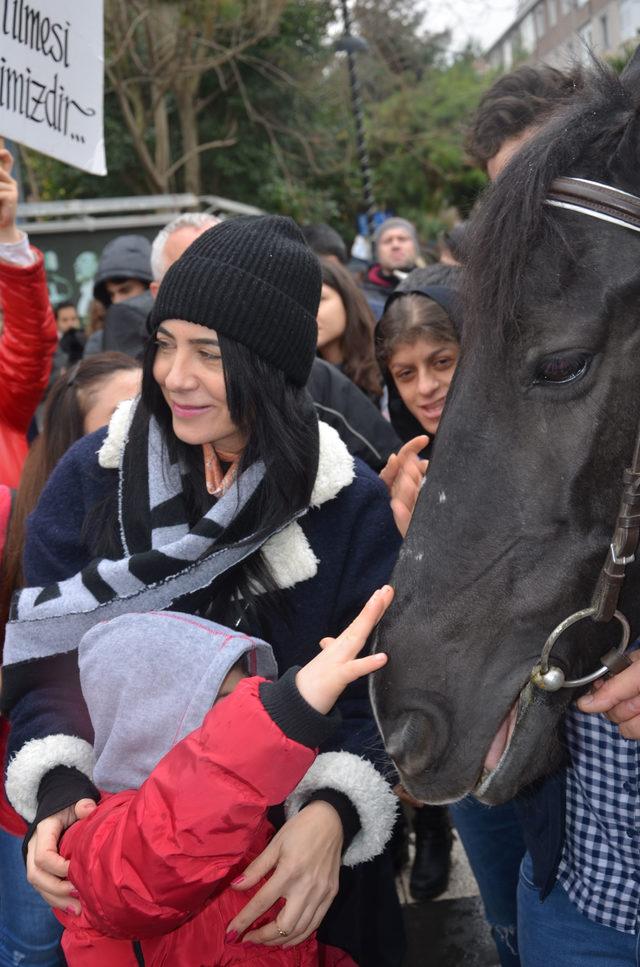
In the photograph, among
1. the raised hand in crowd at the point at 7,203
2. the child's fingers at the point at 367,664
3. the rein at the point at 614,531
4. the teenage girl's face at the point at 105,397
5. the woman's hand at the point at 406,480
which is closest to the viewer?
the rein at the point at 614,531

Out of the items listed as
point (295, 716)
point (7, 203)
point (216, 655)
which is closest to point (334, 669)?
point (295, 716)

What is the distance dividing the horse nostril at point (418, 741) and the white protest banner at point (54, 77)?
8.77ft

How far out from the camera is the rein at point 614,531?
133 cm

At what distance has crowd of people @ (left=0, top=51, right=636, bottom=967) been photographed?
1.57m

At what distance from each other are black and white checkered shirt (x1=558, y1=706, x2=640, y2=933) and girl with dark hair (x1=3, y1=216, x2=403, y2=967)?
1.48ft

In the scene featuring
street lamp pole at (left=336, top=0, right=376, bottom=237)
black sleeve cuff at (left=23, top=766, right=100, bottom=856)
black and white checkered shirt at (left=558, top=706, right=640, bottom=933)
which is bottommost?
black sleeve cuff at (left=23, top=766, right=100, bottom=856)

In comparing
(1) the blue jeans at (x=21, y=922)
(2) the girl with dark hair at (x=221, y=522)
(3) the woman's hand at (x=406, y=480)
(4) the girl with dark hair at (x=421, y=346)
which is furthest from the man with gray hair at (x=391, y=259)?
(1) the blue jeans at (x=21, y=922)

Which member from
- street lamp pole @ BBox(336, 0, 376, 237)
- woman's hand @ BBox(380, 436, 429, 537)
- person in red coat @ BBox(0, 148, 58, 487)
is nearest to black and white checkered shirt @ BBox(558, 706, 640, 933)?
woman's hand @ BBox(380, 436, 429, 537)

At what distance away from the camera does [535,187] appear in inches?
54.2

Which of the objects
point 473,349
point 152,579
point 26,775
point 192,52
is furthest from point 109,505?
point 192,52

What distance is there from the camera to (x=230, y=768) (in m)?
1.53

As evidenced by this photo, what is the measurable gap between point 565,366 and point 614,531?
252 mm

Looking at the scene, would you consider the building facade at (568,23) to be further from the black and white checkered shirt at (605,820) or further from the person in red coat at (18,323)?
the black and white checkered shirt at (605,820)

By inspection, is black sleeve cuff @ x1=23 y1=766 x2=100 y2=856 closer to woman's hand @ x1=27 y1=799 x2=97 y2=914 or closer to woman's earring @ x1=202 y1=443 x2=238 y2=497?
woman's hand @ x1=27 y1=799 x2=97 y2=914
